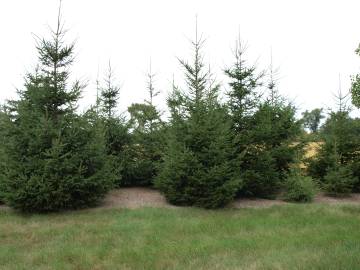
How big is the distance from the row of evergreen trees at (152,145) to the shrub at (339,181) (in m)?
1.07

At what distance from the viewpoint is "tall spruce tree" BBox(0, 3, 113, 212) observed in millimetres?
10602

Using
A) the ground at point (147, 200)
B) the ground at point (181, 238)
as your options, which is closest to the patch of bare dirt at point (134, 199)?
the ground at point (147, 200)

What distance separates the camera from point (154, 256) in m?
6.82

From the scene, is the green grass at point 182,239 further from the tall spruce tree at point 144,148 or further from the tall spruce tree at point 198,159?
the tall spruce tree at point 144,148

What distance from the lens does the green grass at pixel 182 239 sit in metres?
6.42

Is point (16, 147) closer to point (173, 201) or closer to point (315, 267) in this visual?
point (173, 201)

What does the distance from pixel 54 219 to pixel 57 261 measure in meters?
4.09

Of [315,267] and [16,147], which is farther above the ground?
[16,147]

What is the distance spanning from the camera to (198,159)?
12.3 m

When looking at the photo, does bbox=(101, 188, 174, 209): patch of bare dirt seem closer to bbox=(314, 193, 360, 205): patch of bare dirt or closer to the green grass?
the green grass

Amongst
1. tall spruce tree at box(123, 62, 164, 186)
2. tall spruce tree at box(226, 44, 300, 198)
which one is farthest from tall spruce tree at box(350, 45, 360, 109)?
tall spruce tree at box(123, 62, 164, 186)

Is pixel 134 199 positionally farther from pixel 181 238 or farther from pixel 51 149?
pixel 181 238

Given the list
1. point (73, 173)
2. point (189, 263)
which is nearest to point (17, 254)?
point (189, 263)

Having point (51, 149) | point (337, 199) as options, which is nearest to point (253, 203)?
point (337, 199)
